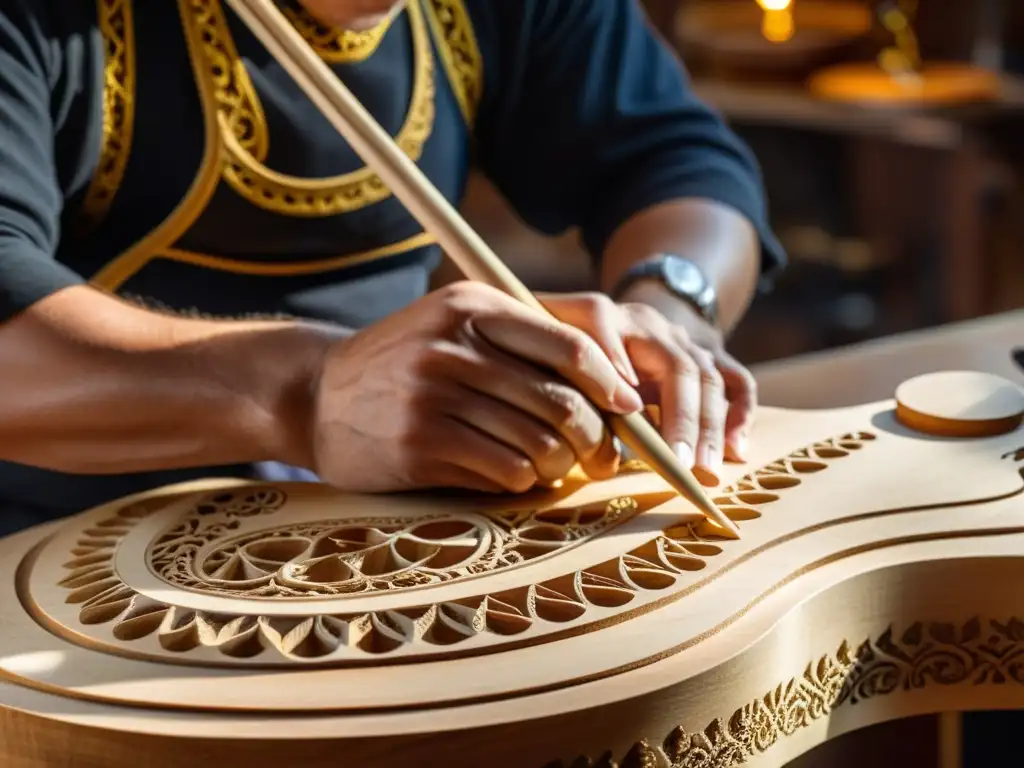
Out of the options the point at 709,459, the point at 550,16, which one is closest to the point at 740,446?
the point at 709,459

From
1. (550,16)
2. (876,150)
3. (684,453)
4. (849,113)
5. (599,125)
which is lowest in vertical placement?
(876,150)

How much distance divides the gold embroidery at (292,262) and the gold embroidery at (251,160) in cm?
5

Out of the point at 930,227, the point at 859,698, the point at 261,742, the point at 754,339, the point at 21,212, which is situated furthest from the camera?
the point at 754,339

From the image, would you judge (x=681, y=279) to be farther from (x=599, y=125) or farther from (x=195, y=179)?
(x=195, y=179)

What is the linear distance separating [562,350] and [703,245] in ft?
1.33

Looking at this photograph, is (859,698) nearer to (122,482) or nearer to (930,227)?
(122,482)

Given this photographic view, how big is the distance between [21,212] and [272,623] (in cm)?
44

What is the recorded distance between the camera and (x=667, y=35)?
13.0ft

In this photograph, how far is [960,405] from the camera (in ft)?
3.82

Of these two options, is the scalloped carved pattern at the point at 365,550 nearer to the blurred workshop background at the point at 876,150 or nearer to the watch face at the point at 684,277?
the watch face at the point at 684,277

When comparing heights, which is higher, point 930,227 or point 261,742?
point 261,742

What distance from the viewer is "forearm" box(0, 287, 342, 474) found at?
105 centimetres

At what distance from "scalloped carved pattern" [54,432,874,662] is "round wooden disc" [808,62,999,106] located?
7.65 ft

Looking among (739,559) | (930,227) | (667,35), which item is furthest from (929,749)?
(667,35)
